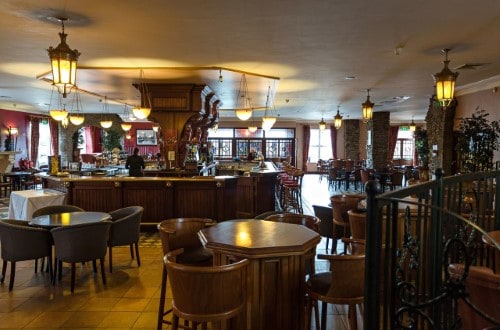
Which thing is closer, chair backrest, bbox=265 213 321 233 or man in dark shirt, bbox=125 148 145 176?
chair backrest, bbox=265 213 321 233

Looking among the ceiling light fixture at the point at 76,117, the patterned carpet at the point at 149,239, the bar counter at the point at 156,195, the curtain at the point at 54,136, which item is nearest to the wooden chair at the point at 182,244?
the patterned carpet at the point at 149,239

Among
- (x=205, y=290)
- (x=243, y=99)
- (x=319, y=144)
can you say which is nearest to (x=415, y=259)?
(x=205, y=290)

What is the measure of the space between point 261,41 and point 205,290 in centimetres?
349

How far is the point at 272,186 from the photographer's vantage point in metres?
7.94

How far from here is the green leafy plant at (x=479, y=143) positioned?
7.15 m

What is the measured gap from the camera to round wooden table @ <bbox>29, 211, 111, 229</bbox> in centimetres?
420

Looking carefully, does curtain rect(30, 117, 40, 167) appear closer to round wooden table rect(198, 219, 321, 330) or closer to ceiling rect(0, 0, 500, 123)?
ceiling rect(0, 0, 500, 123)

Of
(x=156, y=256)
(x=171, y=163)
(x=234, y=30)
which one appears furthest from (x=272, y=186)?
(x=234, y=30)

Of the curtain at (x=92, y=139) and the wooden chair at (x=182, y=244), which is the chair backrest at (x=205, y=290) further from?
the curtain at (x=92, y=139)

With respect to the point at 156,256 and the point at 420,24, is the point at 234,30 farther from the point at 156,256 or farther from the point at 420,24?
the point at 156,256

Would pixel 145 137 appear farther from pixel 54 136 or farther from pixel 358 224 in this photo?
pixel 358 224

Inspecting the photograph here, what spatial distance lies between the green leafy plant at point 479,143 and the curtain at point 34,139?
1488 cm

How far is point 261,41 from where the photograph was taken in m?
4.81

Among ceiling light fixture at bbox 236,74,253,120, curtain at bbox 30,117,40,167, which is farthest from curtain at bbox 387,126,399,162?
curtain at bbox 30,117,40,167
